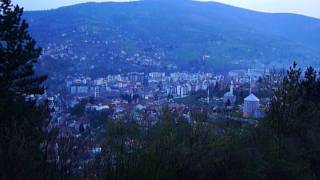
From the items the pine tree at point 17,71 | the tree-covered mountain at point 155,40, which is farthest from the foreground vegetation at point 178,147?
the tree-covered mountain at point 155,40

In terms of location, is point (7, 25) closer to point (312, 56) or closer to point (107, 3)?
point (312, 56)

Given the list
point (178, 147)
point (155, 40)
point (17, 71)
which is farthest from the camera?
point (155, 40)

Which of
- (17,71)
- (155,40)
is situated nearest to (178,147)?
(17,71)

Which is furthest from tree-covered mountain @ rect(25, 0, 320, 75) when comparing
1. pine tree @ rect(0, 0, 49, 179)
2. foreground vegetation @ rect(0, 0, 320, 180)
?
foreground vegetation @ rect(0, 0, 320, 180)

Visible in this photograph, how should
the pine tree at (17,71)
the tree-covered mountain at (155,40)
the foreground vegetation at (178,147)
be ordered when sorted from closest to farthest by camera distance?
the foreground vegetation at (178,147), the pine tree at (17,71), the tree-covered mountain at (155,40)

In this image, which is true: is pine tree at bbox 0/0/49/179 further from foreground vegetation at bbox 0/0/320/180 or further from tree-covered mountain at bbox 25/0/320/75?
tree-covered mountain at bbox 25/0/320/75

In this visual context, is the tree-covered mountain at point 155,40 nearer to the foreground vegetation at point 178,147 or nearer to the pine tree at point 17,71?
the pine tree at point 17,71

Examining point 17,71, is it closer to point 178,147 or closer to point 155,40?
point 178,147
